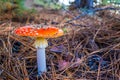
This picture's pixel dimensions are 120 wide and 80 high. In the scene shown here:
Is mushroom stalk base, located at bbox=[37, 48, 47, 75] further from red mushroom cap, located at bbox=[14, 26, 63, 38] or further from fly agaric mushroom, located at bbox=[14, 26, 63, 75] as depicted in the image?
red mushroom cap, located at bbox=[14, 26, 63, 38]

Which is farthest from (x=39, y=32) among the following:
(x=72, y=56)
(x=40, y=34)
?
(x=72, y=56)

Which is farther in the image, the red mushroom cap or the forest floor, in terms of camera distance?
the forest floor

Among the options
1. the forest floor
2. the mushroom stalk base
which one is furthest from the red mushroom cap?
the forest floor

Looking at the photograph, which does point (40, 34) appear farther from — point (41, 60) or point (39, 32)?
point (41, 60)

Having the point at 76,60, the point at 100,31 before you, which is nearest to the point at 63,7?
the point at 100,31

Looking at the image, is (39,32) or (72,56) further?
(72,56)

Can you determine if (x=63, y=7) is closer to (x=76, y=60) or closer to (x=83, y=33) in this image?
(x=83, y=33)

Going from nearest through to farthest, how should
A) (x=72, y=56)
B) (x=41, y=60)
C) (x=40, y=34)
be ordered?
(x=40, y=34), (x=41, y=60), (x=72, y=56)

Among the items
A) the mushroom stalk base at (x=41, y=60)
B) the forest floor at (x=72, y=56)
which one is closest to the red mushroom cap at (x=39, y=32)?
the mushroom stalk base at (x=41, y=60)

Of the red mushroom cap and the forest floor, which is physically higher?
the red mushroom cap
